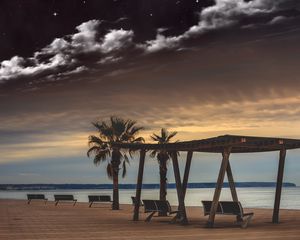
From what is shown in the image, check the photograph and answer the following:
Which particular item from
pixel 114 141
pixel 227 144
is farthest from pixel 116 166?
pixel 227 144

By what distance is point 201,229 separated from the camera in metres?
Result: 17.1

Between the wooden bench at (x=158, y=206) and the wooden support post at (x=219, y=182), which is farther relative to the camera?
the wooden bench at (x=158, y=206)

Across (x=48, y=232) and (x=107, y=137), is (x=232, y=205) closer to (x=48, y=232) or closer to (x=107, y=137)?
(x=48, y=232)

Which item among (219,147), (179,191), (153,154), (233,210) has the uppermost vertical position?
(153,154)

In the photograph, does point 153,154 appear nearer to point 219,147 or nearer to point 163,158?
point 163,158

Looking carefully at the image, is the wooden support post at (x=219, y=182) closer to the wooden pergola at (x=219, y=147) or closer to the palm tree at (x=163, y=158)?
the wooden pergola at (x=219, y=147)

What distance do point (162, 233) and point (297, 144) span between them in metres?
6.22

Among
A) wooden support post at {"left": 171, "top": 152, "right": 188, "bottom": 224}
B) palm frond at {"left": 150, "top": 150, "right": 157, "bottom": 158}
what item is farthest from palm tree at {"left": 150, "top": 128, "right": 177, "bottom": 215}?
wooden support post at {"left": 171, "top": 152, "right": 188, "bottom": 224}

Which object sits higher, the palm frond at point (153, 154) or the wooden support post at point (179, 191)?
the palm frond at point (153, 154)

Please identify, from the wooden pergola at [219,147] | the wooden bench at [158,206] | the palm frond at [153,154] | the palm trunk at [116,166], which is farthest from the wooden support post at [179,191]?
the palm trunk at [116,166]

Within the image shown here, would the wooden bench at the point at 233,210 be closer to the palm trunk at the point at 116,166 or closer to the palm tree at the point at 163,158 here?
the palm tree at the point at 163,158

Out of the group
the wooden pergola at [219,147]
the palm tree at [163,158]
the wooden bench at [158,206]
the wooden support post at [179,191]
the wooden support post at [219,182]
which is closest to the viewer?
the wooden pergola at [219,147]

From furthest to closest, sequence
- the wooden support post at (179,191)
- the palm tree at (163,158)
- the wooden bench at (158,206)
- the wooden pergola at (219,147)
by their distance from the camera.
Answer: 1. the palm tree at (163,158)
2. the wooden bench at (158,206)
3. the wooden support post at (179,191)
4. the wooden pergola at (219,147)

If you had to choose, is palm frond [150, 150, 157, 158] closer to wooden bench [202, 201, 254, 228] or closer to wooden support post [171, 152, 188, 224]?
wooden support post [171, 152, 188, 224]
